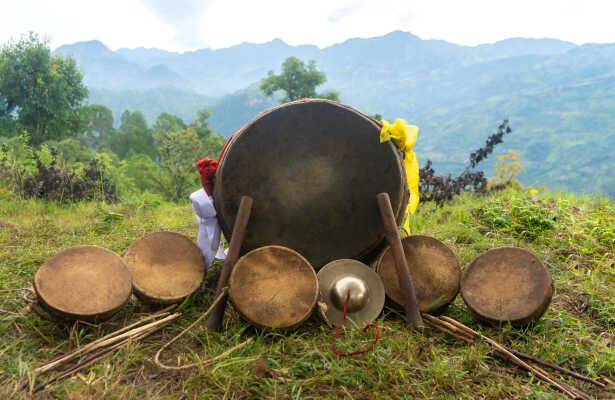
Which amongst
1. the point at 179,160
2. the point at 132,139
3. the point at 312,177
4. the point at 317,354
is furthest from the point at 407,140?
the point at 132,139

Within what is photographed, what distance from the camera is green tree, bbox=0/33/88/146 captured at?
79.4 ft

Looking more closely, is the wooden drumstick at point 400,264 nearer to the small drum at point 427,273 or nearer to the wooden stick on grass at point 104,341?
the small drum at point 427,273

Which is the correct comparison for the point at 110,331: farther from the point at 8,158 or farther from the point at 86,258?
the point at 8,158

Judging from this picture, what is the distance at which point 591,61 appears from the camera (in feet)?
562

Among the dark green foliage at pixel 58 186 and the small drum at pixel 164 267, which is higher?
the small drum at pixel 164 267

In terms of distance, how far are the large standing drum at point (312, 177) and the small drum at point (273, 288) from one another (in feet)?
1.07

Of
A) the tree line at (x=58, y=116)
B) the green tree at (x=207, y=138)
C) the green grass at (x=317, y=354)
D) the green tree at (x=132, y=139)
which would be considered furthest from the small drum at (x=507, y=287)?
the green tree at (x=132, y=139)

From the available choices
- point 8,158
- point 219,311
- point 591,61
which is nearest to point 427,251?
point 219,311

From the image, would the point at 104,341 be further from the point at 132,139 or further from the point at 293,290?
the point at 132,139

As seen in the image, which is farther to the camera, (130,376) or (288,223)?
(288,223)

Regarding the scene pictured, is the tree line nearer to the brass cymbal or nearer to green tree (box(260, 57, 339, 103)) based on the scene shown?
green tree (box(260, 57, 339, 103))

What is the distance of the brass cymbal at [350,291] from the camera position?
2.26m

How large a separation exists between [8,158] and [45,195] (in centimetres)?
137

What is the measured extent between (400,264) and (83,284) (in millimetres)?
1819
